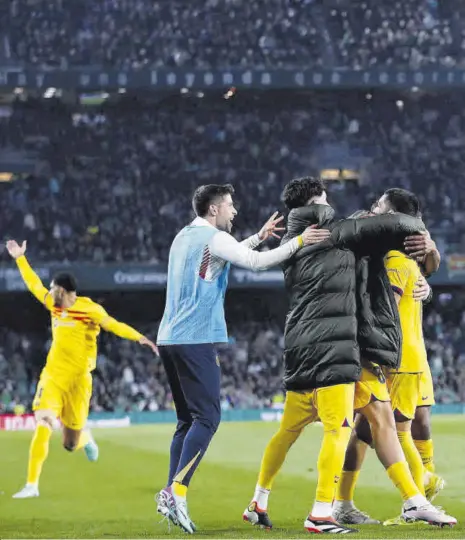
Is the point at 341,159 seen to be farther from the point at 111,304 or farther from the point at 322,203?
the point at 322,203

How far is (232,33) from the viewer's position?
36.7m

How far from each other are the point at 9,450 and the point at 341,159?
20.6m

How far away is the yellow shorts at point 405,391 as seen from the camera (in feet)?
29.5

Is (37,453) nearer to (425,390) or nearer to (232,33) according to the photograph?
(425,390)

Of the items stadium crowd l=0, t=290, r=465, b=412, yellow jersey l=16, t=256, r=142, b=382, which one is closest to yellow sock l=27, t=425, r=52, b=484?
yellow jersey l=16, t=256, r=142, b=382

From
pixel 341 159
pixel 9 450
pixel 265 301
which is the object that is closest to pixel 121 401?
pixel 265 301

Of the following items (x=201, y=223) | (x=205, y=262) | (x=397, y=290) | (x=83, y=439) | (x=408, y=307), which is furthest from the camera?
(x=83, y=439)

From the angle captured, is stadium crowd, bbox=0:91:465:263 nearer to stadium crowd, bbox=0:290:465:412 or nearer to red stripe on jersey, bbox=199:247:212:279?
stadium crowd, bbox=0:290:465:412

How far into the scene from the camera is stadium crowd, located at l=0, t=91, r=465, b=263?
3478 centimetres

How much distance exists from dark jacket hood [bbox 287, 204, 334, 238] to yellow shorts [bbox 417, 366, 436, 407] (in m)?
1.94

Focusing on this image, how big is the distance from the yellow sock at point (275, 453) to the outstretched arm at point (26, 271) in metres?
3.80

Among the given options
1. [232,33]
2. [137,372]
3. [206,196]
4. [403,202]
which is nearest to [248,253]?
[206,196]

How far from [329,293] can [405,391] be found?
5.70 ft

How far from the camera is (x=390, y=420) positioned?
795cm
